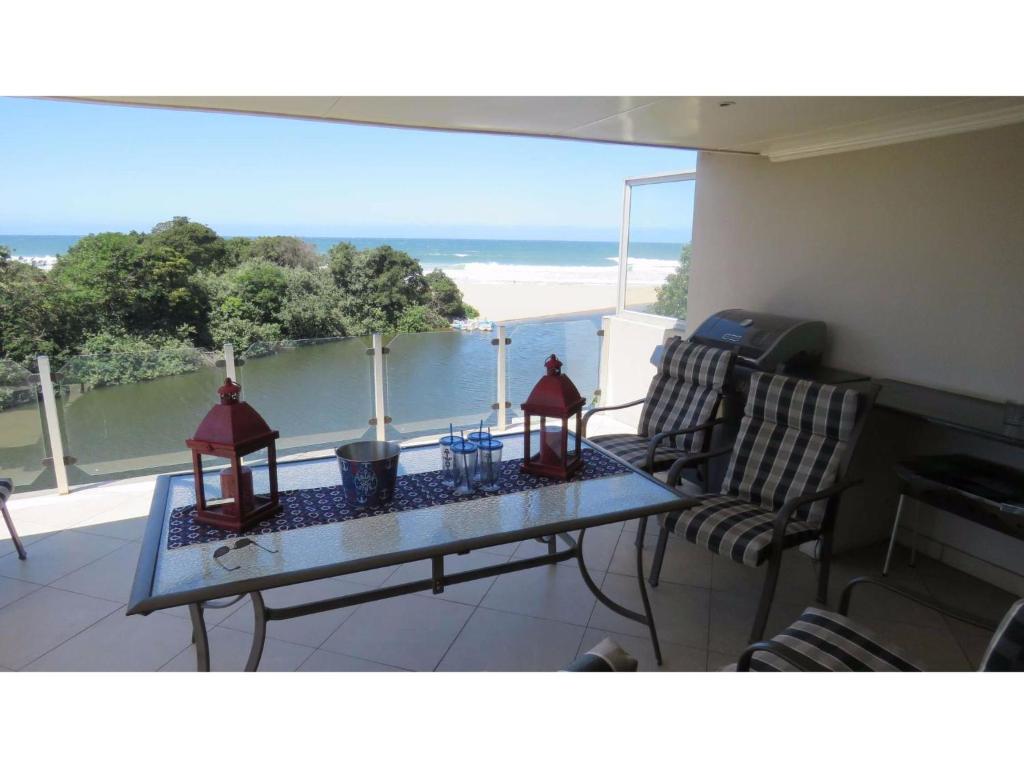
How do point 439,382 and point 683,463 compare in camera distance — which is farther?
point 439,382

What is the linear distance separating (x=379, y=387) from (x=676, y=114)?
10.2ft

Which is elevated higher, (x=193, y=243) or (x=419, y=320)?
(x=193, y=243)

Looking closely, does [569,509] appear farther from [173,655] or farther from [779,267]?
[779,267]

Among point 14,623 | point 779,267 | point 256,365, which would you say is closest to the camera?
point 14,623

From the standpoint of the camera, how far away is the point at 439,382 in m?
5.26

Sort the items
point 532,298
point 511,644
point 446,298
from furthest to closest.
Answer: point 532,298, point 446,298, point 511,644

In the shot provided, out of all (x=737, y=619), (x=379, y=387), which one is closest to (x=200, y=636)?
(x=737, y=619)

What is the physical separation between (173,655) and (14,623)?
84 centimetres

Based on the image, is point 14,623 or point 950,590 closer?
point 14,623

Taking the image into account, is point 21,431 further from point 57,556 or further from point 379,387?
point 379,387

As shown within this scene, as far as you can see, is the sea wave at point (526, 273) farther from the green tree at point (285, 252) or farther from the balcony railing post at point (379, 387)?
the balcony railing post at point (379, 387)

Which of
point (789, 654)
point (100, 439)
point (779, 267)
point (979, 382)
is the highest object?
point (779, 267)
